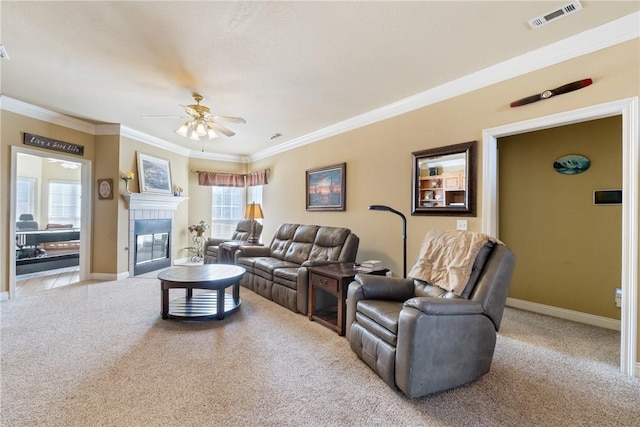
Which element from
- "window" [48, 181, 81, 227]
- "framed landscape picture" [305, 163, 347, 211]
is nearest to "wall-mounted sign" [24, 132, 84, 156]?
"framed landscape picture" [305, 163, 347, 211]

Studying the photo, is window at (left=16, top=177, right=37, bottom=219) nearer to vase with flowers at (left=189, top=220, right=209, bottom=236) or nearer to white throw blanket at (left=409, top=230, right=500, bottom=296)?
vase with flowers at (left=189, top=220, right=209, bottom=236)

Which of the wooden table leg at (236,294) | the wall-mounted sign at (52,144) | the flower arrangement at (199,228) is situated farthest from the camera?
the flower arrangement at (199,228)

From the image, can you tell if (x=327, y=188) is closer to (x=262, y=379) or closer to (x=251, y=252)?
(x=251, y=252)

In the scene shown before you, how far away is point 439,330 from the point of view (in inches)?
73.8

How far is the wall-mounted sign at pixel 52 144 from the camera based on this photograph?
13.8 ft

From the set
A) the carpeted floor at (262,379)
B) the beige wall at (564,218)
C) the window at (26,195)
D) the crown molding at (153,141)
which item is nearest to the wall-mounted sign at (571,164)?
the beige wall at (564,218)

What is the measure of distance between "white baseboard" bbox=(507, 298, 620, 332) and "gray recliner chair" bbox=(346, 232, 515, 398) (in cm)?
208

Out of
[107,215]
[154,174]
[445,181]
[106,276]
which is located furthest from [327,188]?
[106,276]

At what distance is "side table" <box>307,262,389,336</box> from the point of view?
9.60 feet

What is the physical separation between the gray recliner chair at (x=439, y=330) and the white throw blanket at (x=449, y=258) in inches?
1.0

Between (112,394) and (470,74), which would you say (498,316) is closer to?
(470,74)

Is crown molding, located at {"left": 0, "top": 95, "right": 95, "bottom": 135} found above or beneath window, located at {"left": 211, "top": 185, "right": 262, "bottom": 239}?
above

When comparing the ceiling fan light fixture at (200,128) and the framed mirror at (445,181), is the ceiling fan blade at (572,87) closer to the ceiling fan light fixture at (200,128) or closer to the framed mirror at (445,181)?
the framed mirror at (445,181)

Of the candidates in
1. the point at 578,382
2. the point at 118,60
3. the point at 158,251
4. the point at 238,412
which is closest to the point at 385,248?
the point at 578,382
